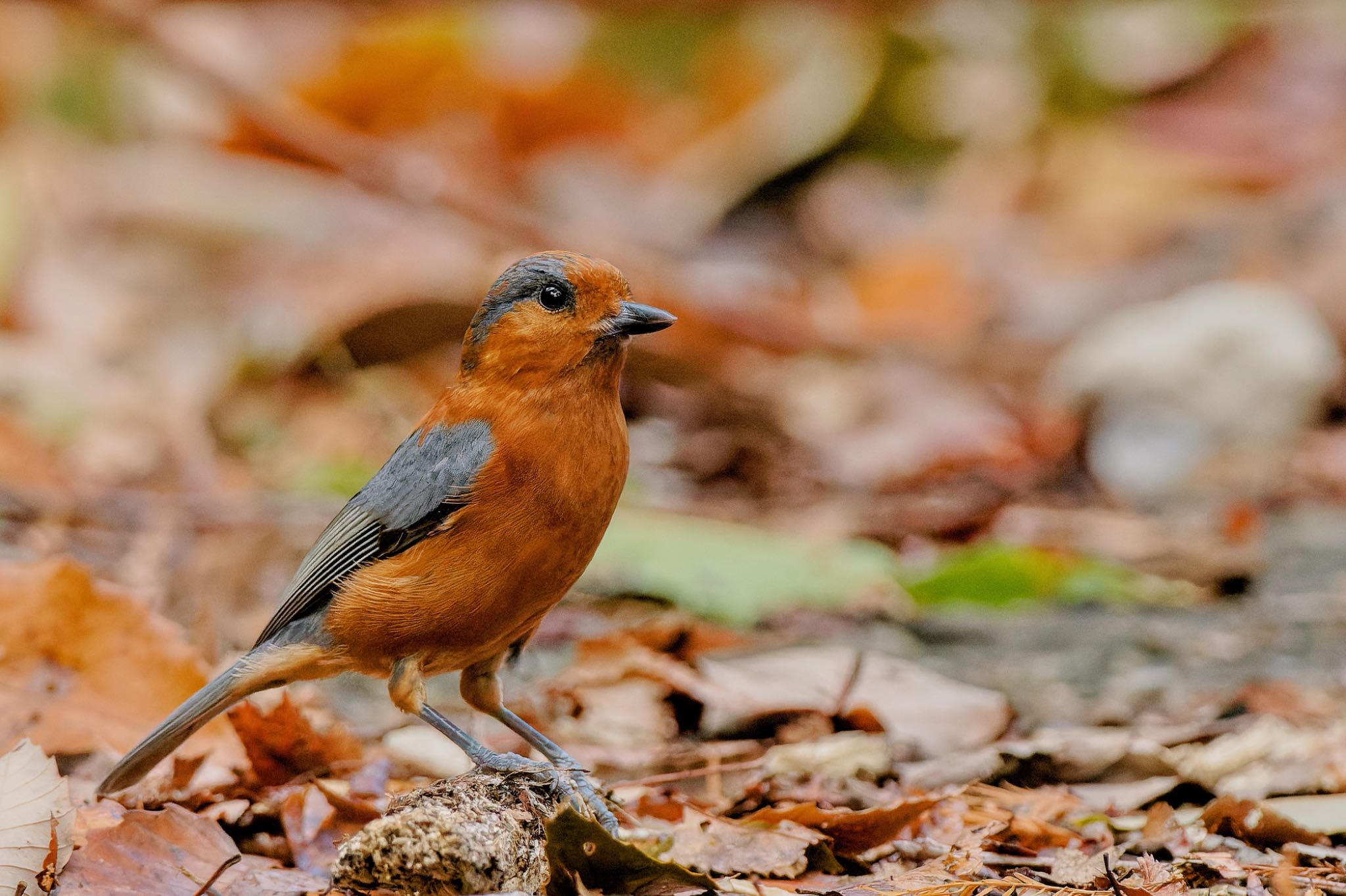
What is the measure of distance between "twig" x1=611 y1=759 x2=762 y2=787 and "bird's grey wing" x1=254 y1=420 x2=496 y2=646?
876 millimetres

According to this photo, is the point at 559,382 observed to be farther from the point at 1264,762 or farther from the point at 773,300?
the point at 773,300

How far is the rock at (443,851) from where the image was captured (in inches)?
120

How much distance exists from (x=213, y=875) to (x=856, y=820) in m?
1.40

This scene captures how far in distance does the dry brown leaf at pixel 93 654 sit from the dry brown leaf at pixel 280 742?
0.86 ft

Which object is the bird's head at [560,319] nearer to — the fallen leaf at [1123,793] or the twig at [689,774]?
the twig at [689,774]

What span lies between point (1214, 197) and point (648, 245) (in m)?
4.43

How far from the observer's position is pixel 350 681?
5969 mm

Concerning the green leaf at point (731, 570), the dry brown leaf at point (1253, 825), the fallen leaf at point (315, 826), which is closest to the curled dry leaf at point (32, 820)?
the fallen leaf at point (315, 826)

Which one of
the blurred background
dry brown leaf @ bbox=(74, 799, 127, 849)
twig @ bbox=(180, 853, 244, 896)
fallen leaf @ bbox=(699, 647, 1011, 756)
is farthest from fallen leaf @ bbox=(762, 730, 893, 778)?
dry brown leaf @ bbox=(74, 799, 127, 849)

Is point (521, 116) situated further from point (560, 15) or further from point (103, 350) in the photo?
Answer: point (103, 350)

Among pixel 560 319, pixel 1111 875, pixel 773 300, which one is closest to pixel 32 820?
pixel 560 319

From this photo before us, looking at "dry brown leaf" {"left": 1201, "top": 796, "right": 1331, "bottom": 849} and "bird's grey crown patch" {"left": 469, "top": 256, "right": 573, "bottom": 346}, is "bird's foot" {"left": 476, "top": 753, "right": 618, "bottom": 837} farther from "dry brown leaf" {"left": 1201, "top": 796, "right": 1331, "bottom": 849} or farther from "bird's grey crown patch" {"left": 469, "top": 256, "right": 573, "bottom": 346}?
"dry brown leaf" {"left": 1201, "top": 796, "right": 1331, "bottom": 849}

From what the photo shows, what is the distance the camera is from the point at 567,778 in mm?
3625

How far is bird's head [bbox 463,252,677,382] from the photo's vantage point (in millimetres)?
4027
